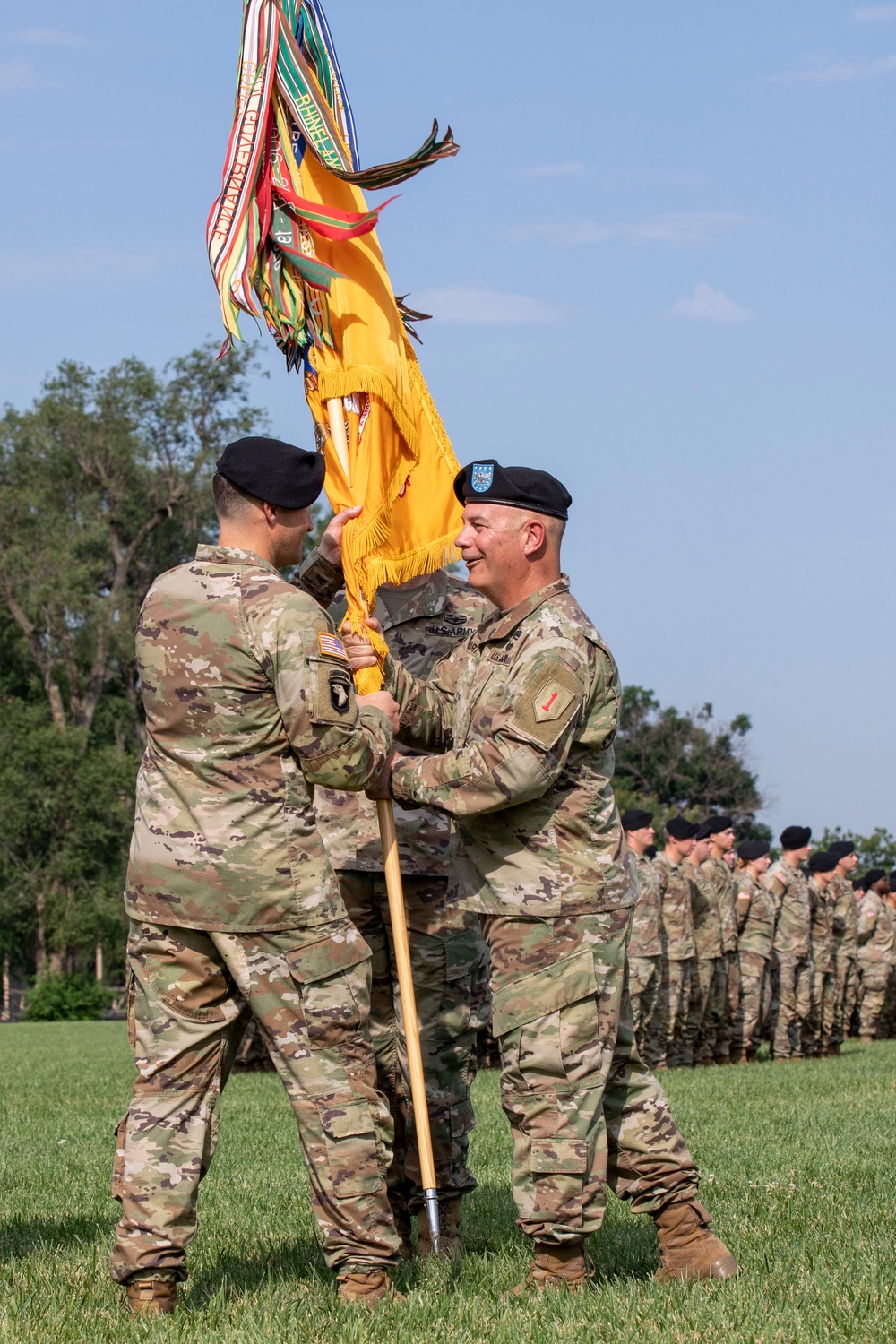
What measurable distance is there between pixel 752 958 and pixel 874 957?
4.43 meters

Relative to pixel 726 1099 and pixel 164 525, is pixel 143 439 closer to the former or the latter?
pixel 164 525

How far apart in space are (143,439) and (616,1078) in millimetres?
44208

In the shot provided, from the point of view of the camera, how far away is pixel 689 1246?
5012 mm

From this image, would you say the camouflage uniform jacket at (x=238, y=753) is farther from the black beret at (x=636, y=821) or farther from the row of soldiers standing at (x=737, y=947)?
the black beret at (x=636, y=821)

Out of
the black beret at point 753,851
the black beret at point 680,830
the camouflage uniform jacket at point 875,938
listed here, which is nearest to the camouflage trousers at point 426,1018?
the black beret at point 680,830

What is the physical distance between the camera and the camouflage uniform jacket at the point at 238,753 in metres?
4.51

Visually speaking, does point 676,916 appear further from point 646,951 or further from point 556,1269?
point 556,1269

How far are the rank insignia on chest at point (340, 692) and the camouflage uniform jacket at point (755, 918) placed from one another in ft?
47.2

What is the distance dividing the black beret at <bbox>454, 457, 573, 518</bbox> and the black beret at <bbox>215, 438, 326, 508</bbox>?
0.67 m

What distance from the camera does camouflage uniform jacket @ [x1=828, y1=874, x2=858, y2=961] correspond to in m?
20.1

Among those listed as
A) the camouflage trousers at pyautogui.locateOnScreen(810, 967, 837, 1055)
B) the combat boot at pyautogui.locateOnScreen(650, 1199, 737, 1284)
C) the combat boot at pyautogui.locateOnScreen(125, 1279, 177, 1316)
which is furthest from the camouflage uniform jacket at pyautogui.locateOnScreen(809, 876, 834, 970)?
the combat boot at pyautogui.locateOnScreen(125, 1279, 177, 1316)

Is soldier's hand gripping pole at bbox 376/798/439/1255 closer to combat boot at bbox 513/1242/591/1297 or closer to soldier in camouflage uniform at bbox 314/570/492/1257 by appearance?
soldier in camouflage uniform at bbox 314/570/492/1257

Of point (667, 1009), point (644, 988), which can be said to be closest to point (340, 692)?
point (644, 988)

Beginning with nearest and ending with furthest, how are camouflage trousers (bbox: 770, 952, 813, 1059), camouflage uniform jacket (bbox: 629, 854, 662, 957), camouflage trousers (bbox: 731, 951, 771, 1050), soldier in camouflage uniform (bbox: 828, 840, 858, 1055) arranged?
camouflage uniform jacket (bbox: 629, 854, 662, 957)
camouflage trousers (bbox: 731, 951, 771, 1050)
camouflage trousers (bbox: 770, 952, 813, 1059)
soldier in camouflage uniform (bbox: 828, 840, 858, 1055)
